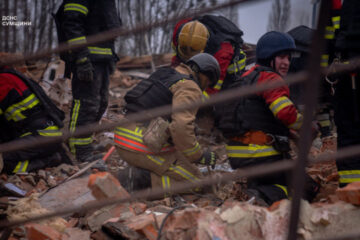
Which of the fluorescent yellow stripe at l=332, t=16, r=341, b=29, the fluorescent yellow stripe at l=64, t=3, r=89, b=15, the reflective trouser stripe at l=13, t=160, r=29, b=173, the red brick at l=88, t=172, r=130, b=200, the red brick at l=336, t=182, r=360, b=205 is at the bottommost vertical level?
the reflective trouser stripe at l=13, t=160, r=29, b=173

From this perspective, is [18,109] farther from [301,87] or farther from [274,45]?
[301,87]

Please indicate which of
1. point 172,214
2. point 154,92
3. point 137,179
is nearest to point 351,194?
point 172,214

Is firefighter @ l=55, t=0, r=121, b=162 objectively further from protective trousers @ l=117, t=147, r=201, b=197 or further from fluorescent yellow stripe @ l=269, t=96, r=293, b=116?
fluorescent yellow stripe @ l=269, t=96, r=293, b=116

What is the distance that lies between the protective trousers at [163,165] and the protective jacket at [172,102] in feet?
0.24

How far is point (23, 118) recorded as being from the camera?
3672 millimetres

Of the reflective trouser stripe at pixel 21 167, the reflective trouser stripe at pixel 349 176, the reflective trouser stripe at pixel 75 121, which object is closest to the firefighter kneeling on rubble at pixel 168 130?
the reflective trouser stripe at pixel 75 121

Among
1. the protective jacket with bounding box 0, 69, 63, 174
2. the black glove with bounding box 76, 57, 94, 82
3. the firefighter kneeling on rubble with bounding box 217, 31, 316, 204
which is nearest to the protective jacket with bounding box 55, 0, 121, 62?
the black glove with bounding box 76, 57, 94, 82

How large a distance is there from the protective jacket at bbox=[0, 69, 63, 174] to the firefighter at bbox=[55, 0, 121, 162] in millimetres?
415

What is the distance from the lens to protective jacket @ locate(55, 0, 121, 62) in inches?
158

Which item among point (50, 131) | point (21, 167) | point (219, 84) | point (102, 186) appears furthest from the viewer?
point (219, 84)

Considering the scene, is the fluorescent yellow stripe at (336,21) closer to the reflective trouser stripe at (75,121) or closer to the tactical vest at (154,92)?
the tactical vest at (154,92)

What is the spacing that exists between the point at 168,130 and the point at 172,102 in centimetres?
25

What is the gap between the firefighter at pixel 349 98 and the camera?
99.0 inches

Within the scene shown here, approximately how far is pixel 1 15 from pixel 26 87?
6441 mm
